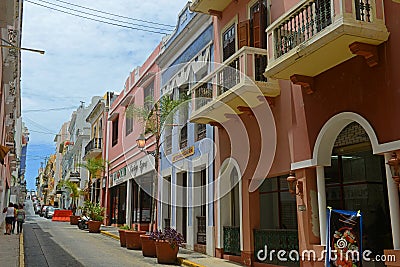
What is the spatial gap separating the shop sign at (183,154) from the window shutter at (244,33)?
500 centimetres

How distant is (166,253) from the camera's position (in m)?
13.2

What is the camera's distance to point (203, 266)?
39.3ft

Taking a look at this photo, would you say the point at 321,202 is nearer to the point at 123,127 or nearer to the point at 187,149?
the point at 187,149

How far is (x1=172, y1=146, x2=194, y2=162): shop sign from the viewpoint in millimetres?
16450

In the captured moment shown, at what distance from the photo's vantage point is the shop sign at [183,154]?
54.0 feet

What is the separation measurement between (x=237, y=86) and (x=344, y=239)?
471 cm

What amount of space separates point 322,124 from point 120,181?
18911 mm

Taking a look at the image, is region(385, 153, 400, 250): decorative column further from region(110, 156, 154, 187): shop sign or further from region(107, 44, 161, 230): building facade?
region(110, 156, 154, 187): shop sign

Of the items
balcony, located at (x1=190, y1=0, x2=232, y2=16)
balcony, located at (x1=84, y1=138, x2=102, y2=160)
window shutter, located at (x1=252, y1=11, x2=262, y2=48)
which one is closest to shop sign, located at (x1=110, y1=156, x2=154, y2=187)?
balcony, located at (x1=84, y1=138, x2=102, y2=160)

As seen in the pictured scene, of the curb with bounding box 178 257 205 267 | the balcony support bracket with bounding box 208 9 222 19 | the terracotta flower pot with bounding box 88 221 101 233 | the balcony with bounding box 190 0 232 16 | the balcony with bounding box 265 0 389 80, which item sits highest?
the balcony with bounding box 190 0 232 16

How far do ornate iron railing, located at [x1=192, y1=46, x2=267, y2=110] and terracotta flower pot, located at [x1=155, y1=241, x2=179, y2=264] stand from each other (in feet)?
15.1

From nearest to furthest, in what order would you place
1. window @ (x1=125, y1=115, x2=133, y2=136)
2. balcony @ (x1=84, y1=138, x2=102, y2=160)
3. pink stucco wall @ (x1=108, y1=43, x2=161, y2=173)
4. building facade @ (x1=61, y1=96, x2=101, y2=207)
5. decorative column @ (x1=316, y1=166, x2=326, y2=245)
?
decorative column @ (x1=316, y1=166, x2=326, y2=245) → pink stucco wall @ (x1=108, y1=43, x2=161, y2=173) → window @ (x1=125, y1=115, x2=133, y2=136) → balcony @ (x1=84, y1=138, x2=102, y2=160) → building facade @ (x1=61, y1=96, x2=101, y2=207)

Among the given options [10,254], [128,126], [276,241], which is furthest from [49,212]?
[276,241]

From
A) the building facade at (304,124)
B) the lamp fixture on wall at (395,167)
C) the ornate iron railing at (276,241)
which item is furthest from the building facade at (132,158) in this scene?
the lamp fixture on wall at (395,167)
